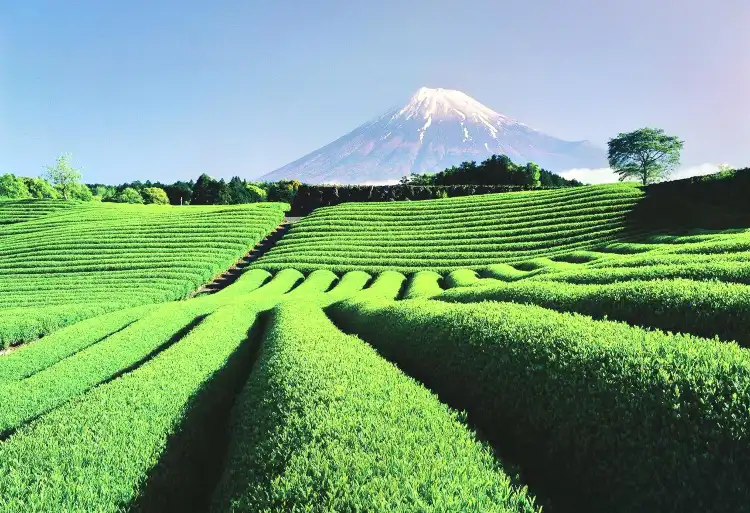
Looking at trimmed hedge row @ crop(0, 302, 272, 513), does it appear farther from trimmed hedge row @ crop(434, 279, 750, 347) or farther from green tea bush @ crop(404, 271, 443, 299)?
green tea bush @ crop(404, 271, 443, 299)

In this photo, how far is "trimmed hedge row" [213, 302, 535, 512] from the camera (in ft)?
15.0

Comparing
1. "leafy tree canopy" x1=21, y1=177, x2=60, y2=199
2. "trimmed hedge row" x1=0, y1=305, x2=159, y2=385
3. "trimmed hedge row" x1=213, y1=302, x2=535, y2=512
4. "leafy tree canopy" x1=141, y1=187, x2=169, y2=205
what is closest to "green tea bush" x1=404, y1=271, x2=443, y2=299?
"trimmed hedge row" x1=0, y1=305, x2=159, y2=385

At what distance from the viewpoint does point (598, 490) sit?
16.8ft

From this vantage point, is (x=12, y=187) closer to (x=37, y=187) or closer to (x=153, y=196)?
(x=37, y=187)

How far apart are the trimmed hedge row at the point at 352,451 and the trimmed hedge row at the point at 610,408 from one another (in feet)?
2.82

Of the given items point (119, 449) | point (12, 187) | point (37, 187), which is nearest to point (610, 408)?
point (119, 449)

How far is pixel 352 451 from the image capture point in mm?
5422

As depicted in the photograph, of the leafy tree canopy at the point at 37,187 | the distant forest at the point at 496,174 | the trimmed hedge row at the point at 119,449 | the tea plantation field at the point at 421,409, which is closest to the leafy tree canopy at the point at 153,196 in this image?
the leafy tree canopy at the point at 37,187

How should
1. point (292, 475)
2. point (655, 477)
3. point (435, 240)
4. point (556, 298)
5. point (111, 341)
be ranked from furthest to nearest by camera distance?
point (435, 240) < point (111, 341) < point (556, 298) < point (292, 475) < point (655, 477)

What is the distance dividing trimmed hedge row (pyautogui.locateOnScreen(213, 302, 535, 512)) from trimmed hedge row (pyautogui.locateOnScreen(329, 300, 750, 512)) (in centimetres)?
86

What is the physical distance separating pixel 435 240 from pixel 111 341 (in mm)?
34510

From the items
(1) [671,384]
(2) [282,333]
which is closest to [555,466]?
(1) [671,384]

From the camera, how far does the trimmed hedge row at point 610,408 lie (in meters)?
4.64

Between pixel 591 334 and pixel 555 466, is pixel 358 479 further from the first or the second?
pixel 591 334
